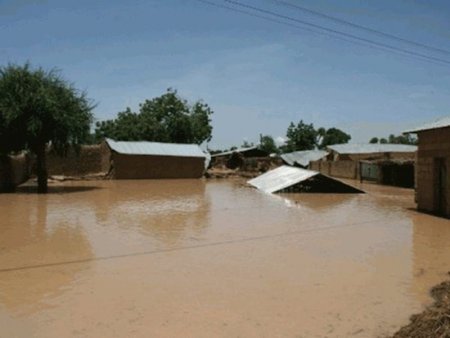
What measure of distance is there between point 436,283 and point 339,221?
6.23 meters

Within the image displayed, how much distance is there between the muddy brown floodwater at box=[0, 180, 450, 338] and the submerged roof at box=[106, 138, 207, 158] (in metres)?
19.8

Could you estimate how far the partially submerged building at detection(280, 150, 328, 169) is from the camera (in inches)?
1960

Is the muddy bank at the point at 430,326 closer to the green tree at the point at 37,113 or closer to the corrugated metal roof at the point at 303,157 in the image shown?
the green tree at the point at 37,113

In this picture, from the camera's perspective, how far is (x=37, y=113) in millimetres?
21625

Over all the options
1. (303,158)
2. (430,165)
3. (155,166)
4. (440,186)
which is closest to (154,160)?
(155,166)

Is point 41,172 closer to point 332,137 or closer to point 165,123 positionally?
point 165,123

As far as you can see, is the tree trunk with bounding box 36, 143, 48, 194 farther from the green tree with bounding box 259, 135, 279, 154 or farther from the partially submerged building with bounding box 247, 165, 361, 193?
the green tree with bounding box 259, 135, 279, 154

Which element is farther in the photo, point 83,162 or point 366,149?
point 366,149

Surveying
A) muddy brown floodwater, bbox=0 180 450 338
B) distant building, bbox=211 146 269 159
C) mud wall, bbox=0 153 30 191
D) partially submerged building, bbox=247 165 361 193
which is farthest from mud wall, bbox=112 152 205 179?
muddy brown floodwater, bbox=0 180 450 338

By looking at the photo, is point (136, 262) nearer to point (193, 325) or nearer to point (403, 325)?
point (193, 325)

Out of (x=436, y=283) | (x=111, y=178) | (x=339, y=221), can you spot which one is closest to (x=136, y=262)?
(x=436, y=283)

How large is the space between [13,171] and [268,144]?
5569 cm

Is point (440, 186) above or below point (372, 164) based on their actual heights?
below

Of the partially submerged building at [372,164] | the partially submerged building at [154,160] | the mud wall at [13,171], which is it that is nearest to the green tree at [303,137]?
the partially submerged building at [372,164]
